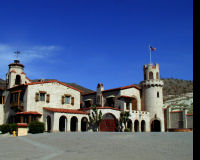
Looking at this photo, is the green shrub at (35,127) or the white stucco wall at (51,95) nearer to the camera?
the green shrub at (35,127)

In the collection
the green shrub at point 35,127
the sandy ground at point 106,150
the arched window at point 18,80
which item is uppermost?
the arched window at point 18,80

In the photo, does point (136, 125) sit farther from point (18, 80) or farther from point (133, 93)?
point (18, 80)

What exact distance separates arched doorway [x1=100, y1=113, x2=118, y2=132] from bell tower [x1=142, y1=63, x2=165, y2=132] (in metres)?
9.65

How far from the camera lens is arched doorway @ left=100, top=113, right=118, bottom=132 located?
136 feet

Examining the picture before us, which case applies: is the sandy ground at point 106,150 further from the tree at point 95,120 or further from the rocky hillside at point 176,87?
the rocky hillside at point 176,87

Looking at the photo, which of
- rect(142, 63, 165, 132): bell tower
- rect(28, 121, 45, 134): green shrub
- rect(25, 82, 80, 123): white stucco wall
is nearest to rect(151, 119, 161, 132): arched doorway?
rect(142, 63, 165, 132): bell tower

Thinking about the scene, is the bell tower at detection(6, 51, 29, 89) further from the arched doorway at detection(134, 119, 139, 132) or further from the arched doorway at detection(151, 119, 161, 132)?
the arched doorway at detection(151, 119, 161, 132)

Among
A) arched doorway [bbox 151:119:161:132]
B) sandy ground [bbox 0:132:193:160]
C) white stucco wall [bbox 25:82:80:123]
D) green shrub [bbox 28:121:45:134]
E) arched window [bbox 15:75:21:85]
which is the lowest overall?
arched doorway [bbox 151:119:161:132]

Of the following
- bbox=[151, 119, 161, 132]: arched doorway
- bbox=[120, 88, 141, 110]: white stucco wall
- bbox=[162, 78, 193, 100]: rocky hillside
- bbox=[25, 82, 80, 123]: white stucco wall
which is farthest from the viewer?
bbox=[162, 78, 193, 100]: rocky hillside

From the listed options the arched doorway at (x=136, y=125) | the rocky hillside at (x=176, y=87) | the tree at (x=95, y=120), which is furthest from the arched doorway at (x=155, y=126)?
the rocky hillside at (x=176, y=87)

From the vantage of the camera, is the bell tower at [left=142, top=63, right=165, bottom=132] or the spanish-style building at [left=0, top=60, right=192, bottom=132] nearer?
the spanish-style building at [left=0, top=60, right=192, bottom=132]

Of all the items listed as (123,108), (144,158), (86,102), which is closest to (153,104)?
(123,108)

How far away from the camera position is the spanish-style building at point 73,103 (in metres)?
39.1
